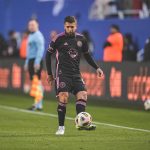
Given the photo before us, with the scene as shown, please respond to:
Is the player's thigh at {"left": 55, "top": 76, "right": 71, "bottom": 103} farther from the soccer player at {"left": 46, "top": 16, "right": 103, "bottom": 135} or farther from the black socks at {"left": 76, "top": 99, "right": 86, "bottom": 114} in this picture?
the black socks at {"left": 76, "top": 99, "right": 86, "bottom": 114}

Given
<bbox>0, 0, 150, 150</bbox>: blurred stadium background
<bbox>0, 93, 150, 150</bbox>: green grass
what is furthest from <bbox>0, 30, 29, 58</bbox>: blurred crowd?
<bbox>0, 93, 150, 150</bbox>: green grass

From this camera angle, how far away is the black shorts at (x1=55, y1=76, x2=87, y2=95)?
475 inches

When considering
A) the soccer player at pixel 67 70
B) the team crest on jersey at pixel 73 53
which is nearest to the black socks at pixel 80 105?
the soccer player at pixel 67 70

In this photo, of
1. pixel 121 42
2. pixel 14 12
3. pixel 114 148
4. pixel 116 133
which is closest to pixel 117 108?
pixel 121 42

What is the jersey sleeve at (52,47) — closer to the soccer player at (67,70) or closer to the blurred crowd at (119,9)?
the soccer player at (67,70)

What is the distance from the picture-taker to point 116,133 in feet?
41.0

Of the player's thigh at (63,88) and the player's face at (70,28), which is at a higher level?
the player's face at (70,28)

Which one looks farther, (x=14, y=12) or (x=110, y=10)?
(x=14, y=12)

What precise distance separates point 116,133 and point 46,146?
2324 mm

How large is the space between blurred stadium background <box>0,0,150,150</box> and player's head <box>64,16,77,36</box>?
1.82 m

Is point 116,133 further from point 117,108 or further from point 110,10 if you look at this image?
point 110,10

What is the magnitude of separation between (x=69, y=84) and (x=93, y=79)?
833 cm

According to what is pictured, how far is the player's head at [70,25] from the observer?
11.9 metres

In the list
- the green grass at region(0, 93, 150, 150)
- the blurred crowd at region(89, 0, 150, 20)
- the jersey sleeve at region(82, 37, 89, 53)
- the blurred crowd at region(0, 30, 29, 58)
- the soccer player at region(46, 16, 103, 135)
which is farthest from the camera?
the blurred crowd at region(0, 30, 29, 58)
